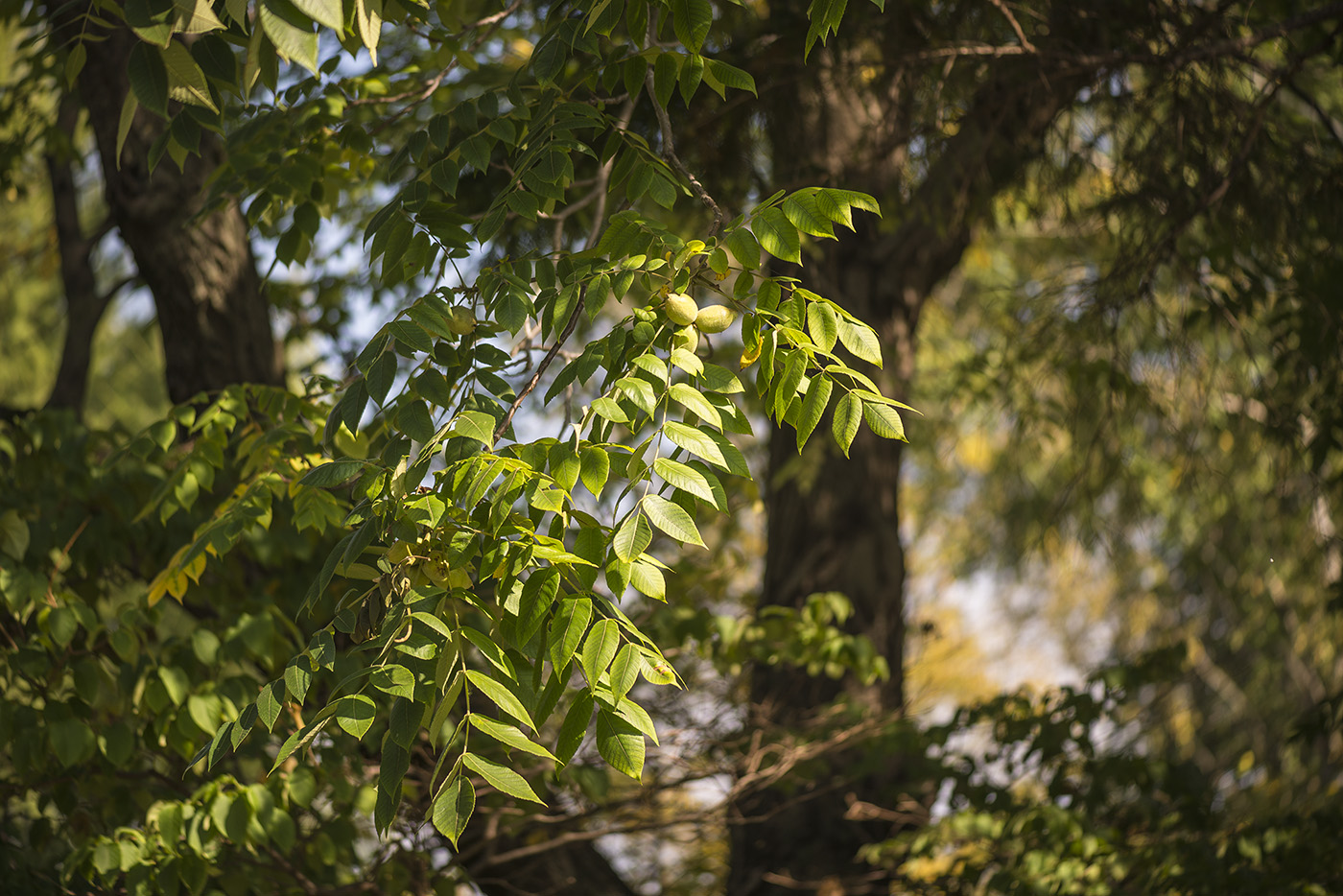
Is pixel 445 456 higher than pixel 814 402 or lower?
lower

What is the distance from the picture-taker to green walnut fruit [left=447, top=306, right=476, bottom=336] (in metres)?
1.88

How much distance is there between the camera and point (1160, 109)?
4.32m

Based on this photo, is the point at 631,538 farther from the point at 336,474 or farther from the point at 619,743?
the point at 336,474

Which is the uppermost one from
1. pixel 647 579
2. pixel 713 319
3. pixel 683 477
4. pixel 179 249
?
pixel 179 249

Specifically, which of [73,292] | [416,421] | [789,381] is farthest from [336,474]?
[73,292]

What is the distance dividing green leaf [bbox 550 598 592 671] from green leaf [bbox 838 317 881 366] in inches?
24.9

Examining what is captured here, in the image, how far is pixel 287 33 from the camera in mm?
1348

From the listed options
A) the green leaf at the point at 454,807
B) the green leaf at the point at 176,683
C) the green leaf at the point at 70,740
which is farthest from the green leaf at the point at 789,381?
the green leaf at the point at 70,740

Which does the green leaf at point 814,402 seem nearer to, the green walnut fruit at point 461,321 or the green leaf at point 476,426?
the green leaf at point 476,426

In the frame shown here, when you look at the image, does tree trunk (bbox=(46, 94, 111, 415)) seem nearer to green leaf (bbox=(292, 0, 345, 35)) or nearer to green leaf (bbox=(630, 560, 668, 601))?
green leaf (bbox=(292, 0, 345, 35))

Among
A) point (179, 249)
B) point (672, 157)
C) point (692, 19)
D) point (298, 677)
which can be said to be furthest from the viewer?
point (179, 249)

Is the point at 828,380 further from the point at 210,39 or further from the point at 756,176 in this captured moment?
the point at 756,176

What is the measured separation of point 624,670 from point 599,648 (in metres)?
0.05

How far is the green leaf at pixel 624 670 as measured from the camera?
142 centimetres
